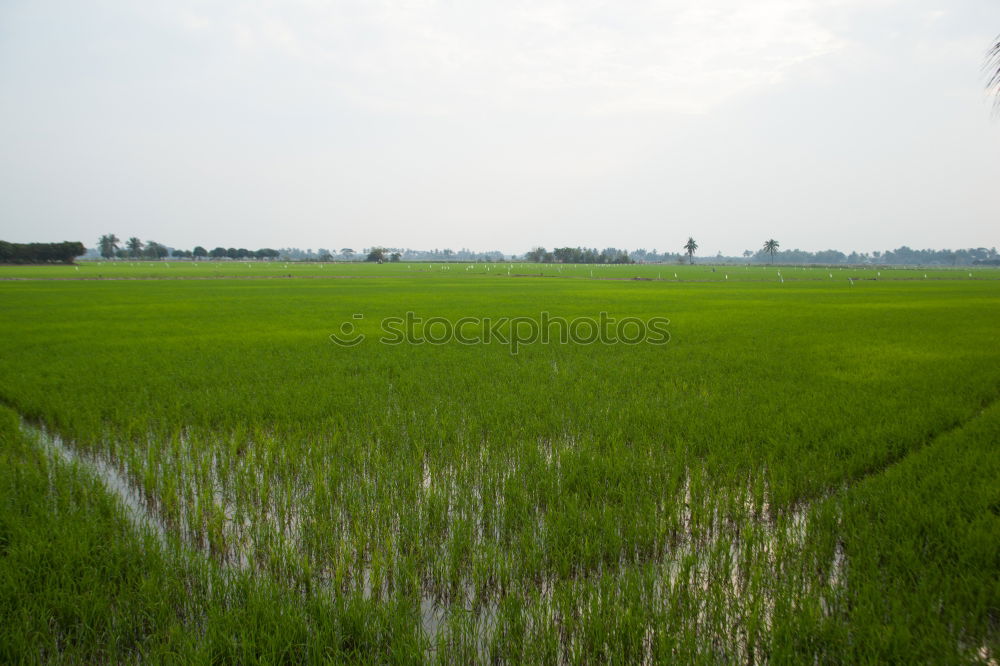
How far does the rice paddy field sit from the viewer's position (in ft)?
8.20

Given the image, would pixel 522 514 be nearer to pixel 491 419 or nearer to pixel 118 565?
pixel 491 419

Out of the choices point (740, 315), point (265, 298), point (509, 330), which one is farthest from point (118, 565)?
point (265, 298)

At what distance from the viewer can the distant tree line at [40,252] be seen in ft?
223

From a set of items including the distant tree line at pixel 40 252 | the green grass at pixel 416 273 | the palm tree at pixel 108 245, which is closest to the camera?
the green grass at pixel 416 273

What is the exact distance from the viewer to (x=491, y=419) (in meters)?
6.06

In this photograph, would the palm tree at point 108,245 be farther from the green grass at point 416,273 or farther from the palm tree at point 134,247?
the green grass at point 416,273

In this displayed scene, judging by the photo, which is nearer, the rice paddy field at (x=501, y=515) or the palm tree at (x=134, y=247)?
the rice paddy field at (x=501, y=515)

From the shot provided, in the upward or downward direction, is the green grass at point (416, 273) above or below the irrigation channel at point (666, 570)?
above

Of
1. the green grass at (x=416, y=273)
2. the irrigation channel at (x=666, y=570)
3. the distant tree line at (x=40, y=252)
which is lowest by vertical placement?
the irrigation channel at (x=666, y=570)

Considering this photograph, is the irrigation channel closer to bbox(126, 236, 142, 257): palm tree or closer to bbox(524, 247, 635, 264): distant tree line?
bbox(524, 247, 635, 264): distant tree line

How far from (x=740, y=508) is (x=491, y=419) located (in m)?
3.07

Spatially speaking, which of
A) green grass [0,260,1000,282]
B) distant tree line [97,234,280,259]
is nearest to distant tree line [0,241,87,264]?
green grass [0,260,1000,282]

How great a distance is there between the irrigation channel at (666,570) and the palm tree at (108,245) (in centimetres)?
17007

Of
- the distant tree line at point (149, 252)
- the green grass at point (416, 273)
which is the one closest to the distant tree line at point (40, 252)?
the green grass at point (416, 273)
